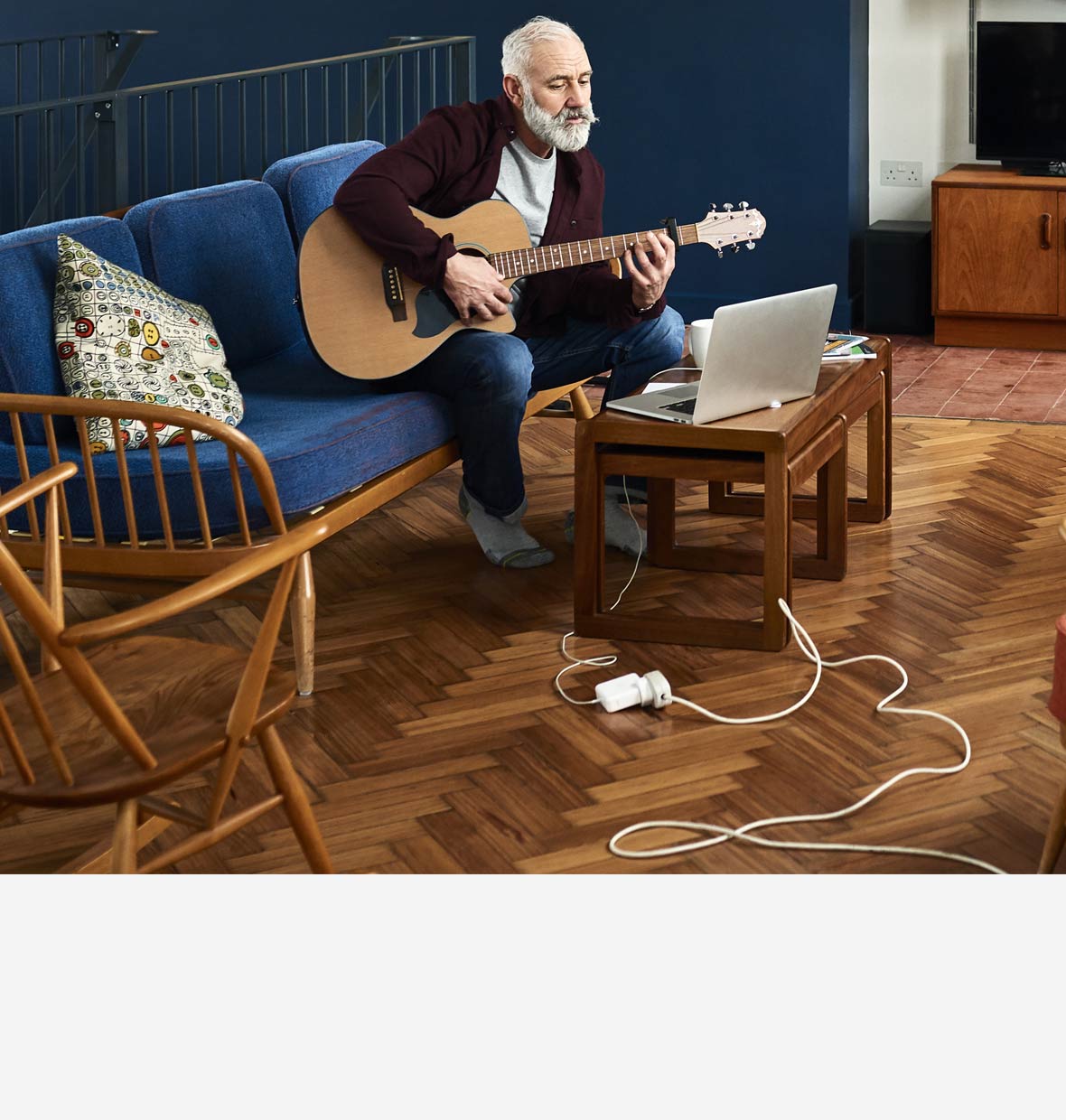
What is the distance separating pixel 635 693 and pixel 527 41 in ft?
5.12

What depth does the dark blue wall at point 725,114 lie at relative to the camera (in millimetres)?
5590

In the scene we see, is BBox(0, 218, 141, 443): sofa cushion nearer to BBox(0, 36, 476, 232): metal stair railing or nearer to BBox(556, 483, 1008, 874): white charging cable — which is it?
BBox(556, 483, 1008, 874): white charging cable

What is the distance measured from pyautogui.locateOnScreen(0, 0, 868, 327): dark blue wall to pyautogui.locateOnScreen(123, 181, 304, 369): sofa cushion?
2.62 metres

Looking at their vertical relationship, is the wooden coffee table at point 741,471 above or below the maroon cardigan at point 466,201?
below

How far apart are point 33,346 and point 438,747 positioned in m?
1.07

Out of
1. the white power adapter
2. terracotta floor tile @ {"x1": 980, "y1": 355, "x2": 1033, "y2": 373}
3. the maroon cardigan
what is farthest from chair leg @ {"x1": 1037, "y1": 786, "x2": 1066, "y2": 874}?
terracotta floor tile @ {"x1": 980, "y1": 355, "x2": 1033, "y2": 373}

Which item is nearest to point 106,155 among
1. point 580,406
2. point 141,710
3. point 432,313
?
point 432,313

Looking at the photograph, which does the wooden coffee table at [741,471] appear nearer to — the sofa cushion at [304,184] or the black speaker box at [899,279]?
the sofa cushion at [304,184]

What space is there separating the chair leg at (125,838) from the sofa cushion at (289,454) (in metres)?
1.01

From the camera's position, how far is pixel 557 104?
3.35 meters

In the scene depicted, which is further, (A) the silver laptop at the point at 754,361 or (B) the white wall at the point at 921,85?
(B) the white wall at the point at 921,85

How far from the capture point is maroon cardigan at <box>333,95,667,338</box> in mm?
3162

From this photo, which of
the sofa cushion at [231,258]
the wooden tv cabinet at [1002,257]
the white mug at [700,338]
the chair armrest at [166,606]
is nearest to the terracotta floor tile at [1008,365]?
the wooden tv cabinet at [1002,257]
